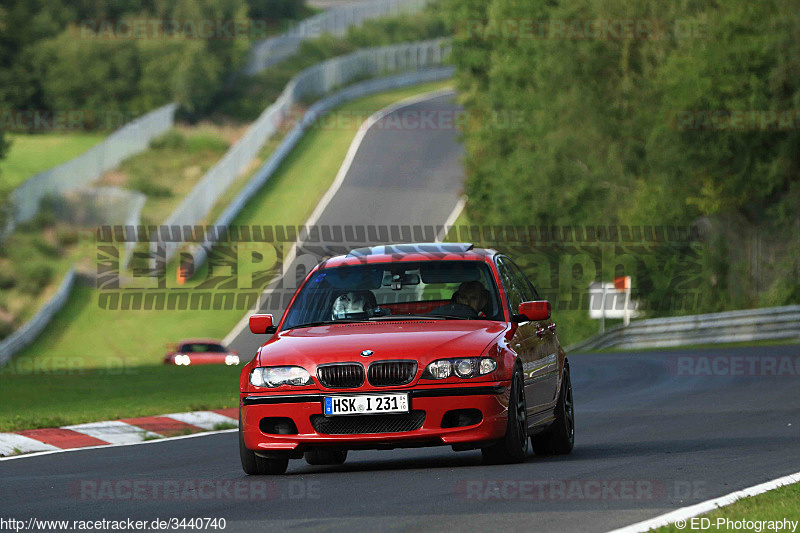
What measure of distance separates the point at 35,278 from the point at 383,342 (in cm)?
4238

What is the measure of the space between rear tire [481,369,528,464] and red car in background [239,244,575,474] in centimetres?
1

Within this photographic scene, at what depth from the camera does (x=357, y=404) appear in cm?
981

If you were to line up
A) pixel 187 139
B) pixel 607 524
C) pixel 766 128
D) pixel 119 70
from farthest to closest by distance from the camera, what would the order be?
pixel 119 70 < pixel 187 139 < pixel 766 128 < pixel 607 524

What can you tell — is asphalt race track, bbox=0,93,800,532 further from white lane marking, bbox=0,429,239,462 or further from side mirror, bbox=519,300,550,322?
side mirror, bbox=519,300,550,322

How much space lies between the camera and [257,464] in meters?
10.4

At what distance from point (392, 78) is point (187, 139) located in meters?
19.0

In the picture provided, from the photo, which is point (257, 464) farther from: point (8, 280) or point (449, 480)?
point (8, 280)

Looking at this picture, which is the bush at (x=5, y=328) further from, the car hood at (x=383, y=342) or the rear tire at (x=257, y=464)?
the car hood at (x=383, y=342)

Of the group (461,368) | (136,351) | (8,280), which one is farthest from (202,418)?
(8,280)

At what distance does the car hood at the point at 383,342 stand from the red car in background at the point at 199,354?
83.1 ft

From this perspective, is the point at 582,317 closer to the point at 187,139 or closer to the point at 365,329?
the point at 187,139

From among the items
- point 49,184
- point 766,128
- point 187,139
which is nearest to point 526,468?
point 766,128

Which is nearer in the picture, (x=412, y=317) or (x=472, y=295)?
(x=412, y=317)

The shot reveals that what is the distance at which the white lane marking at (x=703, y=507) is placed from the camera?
23.7 ft
